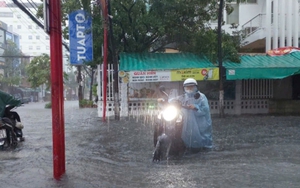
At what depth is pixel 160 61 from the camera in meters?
14.8

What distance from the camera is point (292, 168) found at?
5.70m

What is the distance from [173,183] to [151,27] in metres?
10.5

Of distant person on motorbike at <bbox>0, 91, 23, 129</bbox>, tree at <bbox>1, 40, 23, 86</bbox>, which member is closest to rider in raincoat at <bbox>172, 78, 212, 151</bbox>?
distant person on motorbike at <bbox>0, 91, 23, 129</bbox>

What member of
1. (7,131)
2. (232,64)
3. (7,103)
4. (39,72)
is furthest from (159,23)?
(39,72)

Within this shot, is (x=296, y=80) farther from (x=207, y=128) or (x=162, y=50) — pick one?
(x=207, y=128)

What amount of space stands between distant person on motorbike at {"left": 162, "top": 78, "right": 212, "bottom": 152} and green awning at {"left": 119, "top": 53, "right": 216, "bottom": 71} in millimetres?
7261

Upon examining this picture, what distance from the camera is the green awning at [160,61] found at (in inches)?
555

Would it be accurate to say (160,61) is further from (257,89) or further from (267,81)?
(267,81)

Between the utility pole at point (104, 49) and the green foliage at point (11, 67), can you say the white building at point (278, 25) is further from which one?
the green foliage at point (11, 67)

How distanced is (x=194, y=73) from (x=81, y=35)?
4.86 meters

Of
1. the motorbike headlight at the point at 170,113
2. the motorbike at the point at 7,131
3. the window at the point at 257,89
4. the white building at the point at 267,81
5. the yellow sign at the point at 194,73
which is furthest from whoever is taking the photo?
the window at the point at 257,89

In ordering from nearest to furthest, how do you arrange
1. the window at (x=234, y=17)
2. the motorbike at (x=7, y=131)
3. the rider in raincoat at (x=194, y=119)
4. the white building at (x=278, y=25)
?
1. the rider in raincoat at (x=194, y=119)
2. the motorbike at (x=7, y=131)
3. the white building at (x=278, y=25)
4. the window at (x=234, y=17)

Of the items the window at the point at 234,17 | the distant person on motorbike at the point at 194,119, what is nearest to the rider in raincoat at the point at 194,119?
the distant person on motorbike at the point at 194,119

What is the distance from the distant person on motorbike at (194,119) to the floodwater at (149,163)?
Result: 0.89 ft
